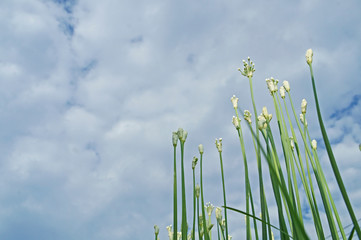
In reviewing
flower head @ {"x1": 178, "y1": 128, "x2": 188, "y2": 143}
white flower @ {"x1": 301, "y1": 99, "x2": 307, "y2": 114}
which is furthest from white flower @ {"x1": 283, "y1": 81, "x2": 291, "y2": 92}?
flower head @ {"x1": 178, "y1": 128, "x2": 188, "y2": 143}

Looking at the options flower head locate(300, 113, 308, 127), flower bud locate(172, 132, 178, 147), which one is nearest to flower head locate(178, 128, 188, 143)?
flower bud locate(172, 132, 178, 147)

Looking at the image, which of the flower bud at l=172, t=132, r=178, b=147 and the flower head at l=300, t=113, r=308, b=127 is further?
the flower head at l=300, t=113, r=308, b=127

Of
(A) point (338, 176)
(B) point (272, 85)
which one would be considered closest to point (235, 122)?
(B) point (272, 85)

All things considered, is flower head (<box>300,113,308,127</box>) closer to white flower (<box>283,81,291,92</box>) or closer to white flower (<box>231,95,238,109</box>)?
white flower (<box>283,81,291,92</box>)

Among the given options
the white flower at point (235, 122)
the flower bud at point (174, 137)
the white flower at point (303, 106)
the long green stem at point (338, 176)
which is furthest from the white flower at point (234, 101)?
the long green stem at point (338, 176)

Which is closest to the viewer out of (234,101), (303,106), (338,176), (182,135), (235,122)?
(338,176)

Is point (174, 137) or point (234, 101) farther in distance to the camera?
point (234, 101)

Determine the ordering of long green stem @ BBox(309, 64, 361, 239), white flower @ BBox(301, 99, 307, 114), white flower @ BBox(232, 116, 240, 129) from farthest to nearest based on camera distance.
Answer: white flower @ BBox(301, 99, 307, 114), white flower @ BBox(232, 116, 240, 129), long green stem @ BBox(309, 64, 361, 239)

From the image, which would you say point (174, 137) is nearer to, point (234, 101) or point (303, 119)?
point (234, 101)

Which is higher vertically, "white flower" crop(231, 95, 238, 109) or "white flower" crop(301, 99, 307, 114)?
"white flower" crop(231, 95, 238, 109)

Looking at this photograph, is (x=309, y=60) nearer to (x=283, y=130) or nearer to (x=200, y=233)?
(x=283, y=130)

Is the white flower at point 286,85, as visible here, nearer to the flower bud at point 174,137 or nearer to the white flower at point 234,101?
the white flower at point 234,101

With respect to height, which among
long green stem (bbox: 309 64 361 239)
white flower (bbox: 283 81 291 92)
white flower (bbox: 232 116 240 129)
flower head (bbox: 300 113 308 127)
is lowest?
long green stem (bbox: 309 64 361 239)

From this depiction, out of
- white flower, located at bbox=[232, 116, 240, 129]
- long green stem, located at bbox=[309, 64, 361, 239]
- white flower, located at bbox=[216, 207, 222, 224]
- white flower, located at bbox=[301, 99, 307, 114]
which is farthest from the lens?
white flower, located at bbox=[216, 207, 222, 224]
